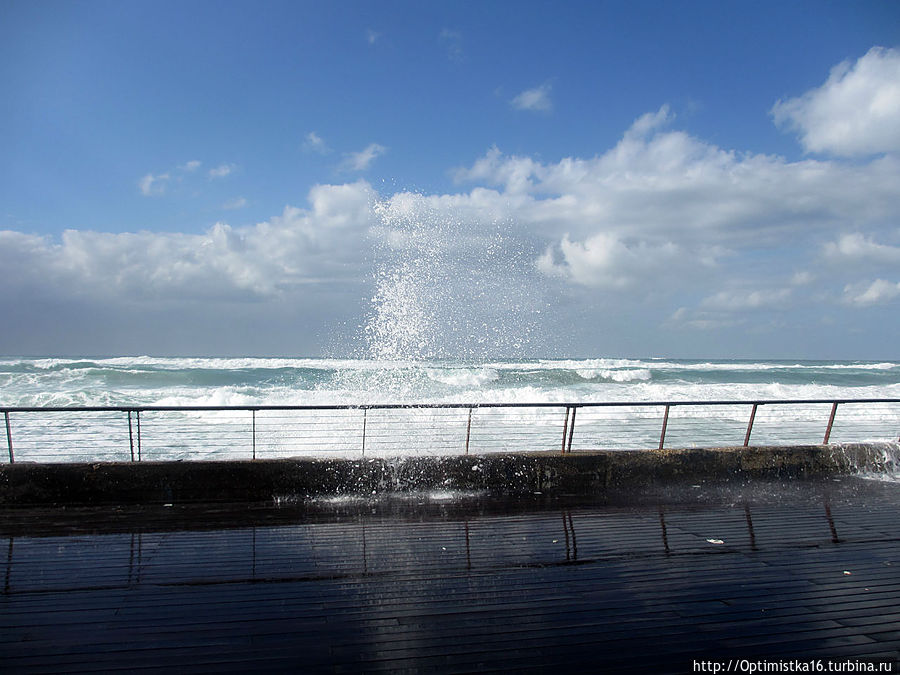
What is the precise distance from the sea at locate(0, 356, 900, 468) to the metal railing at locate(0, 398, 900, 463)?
53 millimetres

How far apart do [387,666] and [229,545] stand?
2.41 metres

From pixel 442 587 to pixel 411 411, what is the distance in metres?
8.33

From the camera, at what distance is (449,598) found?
3959mm

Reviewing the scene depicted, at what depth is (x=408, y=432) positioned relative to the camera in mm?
12023

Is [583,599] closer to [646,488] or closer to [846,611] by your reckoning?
[846,611]

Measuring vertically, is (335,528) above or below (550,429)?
above

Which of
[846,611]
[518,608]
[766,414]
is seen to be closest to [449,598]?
[518,608]

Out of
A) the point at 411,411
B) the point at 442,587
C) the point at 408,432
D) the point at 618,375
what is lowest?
the point at 618,375

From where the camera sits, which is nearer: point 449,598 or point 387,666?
point 387,666

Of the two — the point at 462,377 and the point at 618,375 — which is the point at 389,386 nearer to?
the point at 462,377

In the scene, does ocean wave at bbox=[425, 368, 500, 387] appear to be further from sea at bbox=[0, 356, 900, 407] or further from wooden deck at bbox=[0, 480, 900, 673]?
wooden deck at bbox=[0, 480, 900, 673]

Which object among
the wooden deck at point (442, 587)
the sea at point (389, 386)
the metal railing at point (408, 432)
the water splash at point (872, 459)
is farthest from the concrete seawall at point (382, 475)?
the sea at point (389, 386)

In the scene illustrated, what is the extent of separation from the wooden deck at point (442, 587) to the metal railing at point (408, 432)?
271cm

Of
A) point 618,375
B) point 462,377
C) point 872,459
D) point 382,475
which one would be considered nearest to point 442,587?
point 382,475
